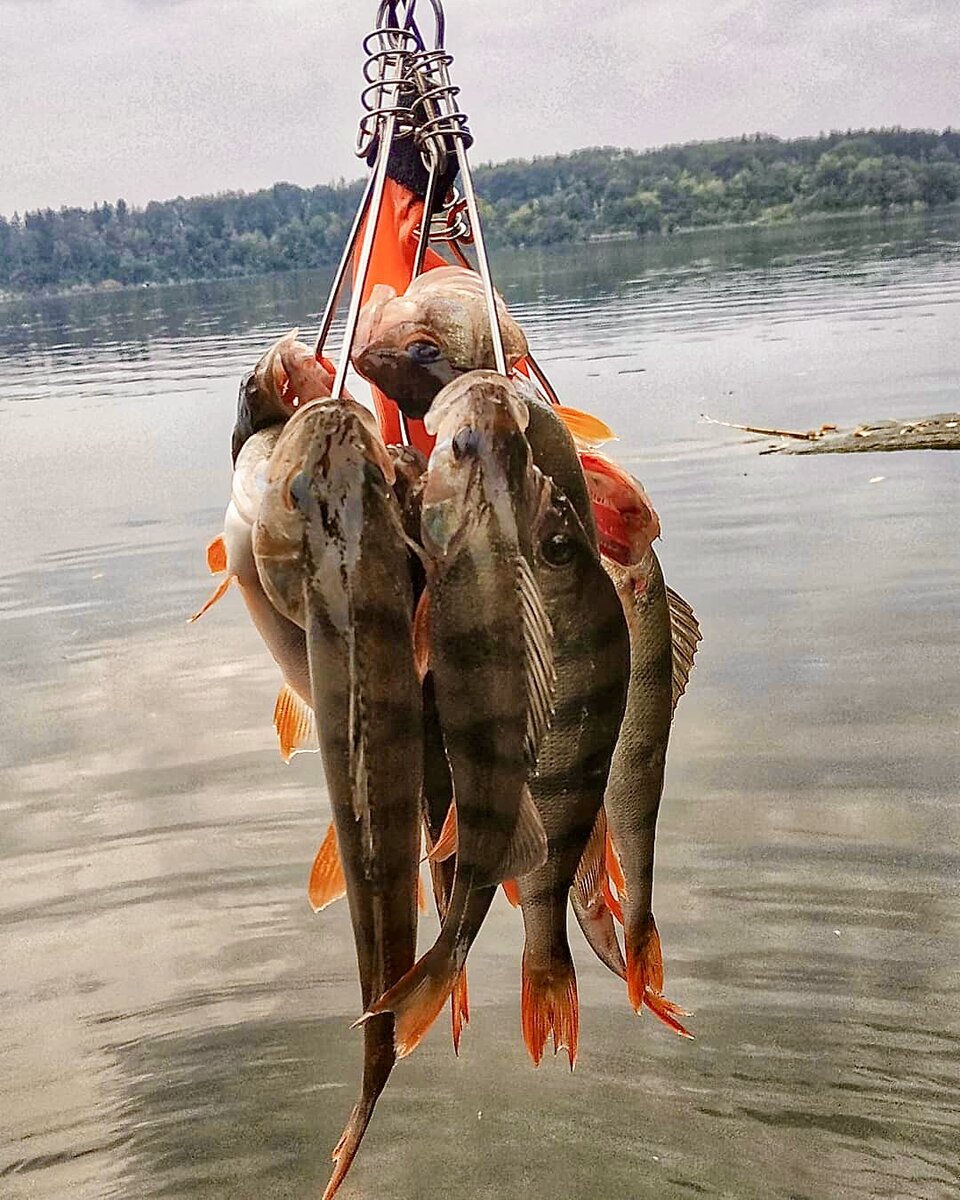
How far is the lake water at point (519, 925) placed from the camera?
4.27 m

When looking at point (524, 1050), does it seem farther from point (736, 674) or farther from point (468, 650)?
point (736, 674)

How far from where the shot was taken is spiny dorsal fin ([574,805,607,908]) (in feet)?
8.25

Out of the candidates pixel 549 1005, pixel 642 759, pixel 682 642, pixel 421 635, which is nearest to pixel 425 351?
pixel 421 635

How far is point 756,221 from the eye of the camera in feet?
384

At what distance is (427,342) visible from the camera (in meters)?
2.36

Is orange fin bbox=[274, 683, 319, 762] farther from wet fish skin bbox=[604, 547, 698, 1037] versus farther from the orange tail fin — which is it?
the orange tail fin

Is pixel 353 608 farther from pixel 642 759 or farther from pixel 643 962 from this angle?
pixel 643 962

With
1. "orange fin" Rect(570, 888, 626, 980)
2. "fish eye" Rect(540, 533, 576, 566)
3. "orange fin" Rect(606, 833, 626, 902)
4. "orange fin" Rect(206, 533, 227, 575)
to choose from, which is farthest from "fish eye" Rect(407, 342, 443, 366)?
"orange fin" Rect(570, 888, 626, 980)

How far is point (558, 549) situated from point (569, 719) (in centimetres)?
32

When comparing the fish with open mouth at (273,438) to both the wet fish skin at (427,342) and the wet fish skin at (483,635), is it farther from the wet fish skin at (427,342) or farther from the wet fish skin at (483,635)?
the wet fish skin at (483,635)

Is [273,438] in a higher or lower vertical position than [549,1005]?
higher

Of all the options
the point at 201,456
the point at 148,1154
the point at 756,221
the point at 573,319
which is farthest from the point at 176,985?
the point at 756,221

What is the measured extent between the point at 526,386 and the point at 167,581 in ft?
34.8

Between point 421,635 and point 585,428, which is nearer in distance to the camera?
point 421,635
